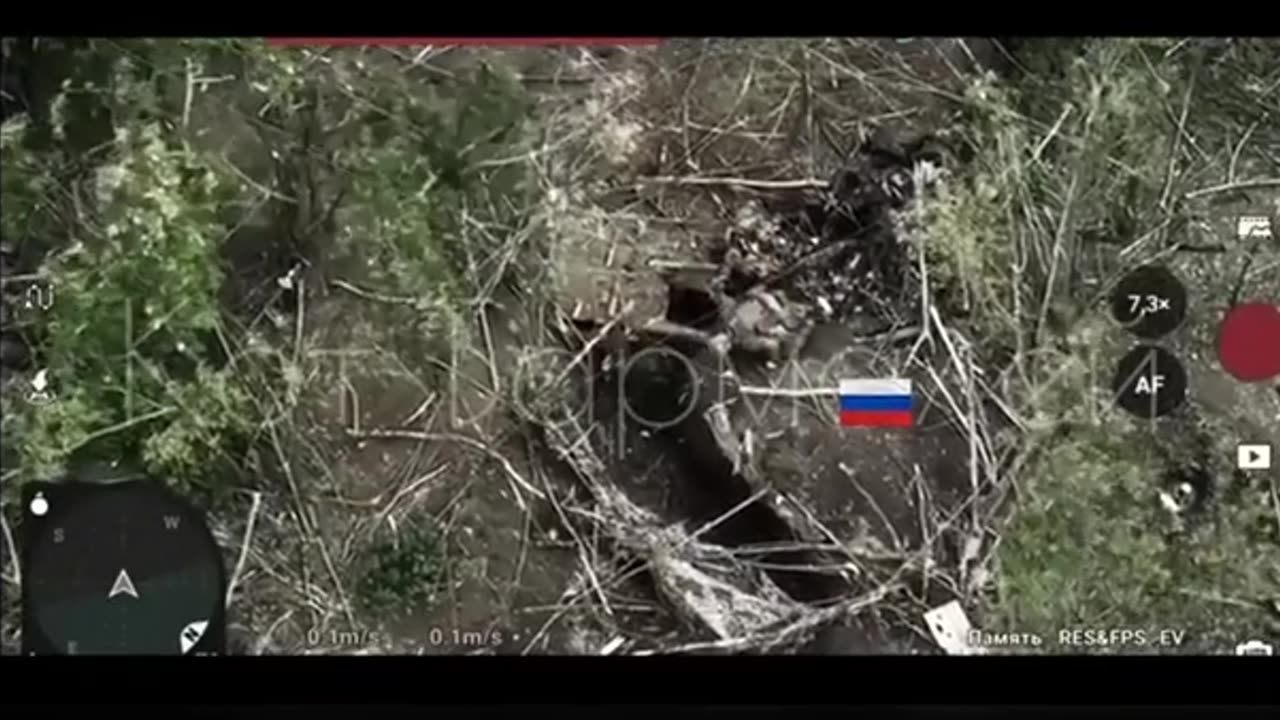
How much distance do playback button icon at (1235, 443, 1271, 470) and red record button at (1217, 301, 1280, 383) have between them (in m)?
0.06

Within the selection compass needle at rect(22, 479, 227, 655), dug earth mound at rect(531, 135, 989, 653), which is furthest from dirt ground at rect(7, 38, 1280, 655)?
compass needle at rect(22, 479, 227, 655)

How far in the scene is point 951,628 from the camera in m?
1.28

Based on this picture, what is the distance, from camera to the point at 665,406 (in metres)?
1.28

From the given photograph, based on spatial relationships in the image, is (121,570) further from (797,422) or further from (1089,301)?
(1089,301)

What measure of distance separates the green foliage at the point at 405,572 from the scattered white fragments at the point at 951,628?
1.34 feet

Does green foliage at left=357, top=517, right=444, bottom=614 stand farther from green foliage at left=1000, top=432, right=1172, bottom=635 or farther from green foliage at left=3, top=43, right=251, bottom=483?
green foliage at left=1000, top=432, right=1172, bottom=635

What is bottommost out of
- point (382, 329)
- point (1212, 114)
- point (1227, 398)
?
point (1227, 398)

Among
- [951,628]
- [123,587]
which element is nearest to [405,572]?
[123,587]

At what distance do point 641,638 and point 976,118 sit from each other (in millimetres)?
509

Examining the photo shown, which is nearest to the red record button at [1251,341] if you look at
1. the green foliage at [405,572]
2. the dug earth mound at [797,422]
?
the dug earth mound at [797,422]

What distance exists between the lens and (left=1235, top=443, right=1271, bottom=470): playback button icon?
127 cm

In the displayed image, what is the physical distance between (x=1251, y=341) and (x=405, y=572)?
0.72 meters
